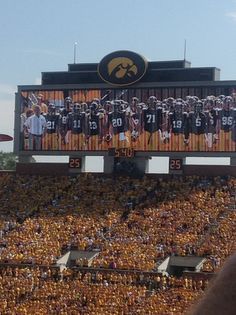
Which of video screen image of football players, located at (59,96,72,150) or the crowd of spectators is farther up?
video screen image of football players, located at (59,96,72,150)

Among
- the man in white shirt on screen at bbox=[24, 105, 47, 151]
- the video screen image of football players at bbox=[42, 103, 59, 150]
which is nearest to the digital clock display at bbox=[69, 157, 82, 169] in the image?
the video screen image of football players at bbox=[42, 103, 59, 150]

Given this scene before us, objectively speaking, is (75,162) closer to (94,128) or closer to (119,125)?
(94,128)

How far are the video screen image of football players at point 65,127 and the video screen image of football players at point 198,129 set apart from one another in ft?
20.6

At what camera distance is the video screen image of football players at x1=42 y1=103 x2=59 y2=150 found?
3972cm

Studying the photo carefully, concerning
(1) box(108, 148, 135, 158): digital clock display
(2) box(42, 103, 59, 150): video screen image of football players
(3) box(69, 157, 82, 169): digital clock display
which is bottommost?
(3) box(69, 157, 82, 169): digital clock display

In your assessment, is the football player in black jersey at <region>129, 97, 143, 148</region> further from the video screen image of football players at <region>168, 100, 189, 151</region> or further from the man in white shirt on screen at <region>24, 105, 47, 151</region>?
→ the man in white shirt on screen at <region>24, 105, 47, 151</region>

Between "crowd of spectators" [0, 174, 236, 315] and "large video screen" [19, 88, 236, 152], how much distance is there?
180cm

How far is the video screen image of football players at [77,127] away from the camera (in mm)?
39250

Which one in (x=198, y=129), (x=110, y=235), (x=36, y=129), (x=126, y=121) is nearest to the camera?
(x=110, y=235)

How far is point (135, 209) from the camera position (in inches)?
1420

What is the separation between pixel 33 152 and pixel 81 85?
4110 mm

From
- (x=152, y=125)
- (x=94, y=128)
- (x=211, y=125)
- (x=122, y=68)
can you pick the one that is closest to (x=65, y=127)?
(x=94, y=128)

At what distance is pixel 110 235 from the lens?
33.2m

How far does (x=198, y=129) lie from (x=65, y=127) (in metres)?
6.87
